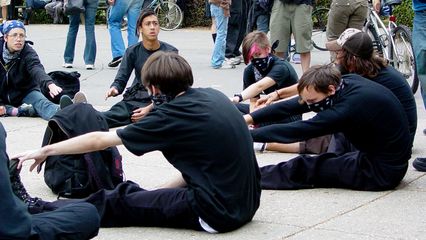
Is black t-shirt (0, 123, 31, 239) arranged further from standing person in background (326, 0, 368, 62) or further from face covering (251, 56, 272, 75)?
standing person in background (326, 0, 368, 62)

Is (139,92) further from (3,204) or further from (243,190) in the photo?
(3,204)

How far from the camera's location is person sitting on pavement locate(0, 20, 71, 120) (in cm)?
927

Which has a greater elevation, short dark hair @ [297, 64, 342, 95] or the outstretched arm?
short dark hair @ [297, 64, 342, 95]

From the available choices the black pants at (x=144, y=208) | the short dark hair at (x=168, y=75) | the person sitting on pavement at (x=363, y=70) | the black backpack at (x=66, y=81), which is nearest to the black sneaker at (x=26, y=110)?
the black backpack at (x=66, y=81)

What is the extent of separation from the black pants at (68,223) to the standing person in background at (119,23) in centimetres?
845

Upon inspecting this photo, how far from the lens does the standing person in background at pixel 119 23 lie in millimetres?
13055

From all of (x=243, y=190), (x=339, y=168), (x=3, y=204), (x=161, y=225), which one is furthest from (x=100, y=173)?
(x=3, y=204)

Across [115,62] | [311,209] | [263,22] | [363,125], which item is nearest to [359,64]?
[363,125]

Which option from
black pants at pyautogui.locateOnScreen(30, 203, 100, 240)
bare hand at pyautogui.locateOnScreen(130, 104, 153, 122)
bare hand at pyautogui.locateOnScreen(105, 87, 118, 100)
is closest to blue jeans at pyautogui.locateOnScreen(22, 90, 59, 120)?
bare hand at pyautogui.locateOnScreen(105, 87, 118, 100)

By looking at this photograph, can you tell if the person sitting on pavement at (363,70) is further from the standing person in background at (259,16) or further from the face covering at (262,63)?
the standing person in background at (259,16)

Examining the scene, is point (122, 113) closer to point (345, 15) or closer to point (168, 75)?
point (345, 15)

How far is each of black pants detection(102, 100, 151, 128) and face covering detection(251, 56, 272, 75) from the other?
166 centimetres

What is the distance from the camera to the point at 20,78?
31.3ft

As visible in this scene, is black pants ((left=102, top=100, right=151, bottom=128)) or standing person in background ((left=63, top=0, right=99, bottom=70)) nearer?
black pants ((left=102, top=100, right=151, bottom=128))
